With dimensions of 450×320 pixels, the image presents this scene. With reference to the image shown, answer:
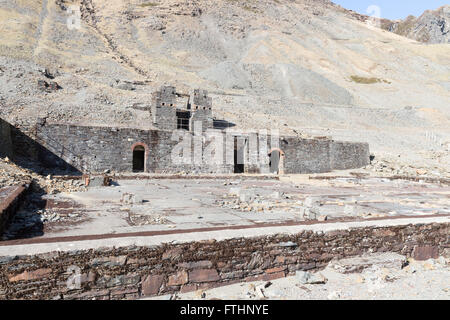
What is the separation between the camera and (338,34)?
76562mm

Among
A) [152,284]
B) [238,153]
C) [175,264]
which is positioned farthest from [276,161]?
[152,284]

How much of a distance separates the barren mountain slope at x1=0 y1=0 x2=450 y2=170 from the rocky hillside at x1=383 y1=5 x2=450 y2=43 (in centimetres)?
6419

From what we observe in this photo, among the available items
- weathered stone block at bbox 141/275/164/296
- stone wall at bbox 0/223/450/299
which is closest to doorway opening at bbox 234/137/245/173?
stone wall at bbox 0/223/450/299

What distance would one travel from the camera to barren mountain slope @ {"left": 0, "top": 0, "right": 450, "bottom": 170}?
27203mm

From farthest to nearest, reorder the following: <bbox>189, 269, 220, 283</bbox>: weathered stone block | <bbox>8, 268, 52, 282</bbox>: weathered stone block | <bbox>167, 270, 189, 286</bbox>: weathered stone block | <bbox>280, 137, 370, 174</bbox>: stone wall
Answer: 1. <bbox>280, 137, 370, 174</bbox>: stone wall
2. <bbox>189, 269, 220, 283</bbox>: weathered stone block
3. <bbox>167, 270, 189, 286</bbox>: weathered stone block
4. <bbox>8, 268, 52, 282</bbox>: weathered stone block

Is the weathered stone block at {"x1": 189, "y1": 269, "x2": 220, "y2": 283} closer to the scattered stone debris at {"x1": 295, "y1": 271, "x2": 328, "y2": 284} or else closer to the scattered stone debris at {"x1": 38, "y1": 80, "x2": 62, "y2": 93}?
the scattered stone debris at {"x1": 295, "y1": 271, "x2": 328, "y2": 284}

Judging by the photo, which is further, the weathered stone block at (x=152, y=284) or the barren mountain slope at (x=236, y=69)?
the barren mountain slope at (x=236, y=69)

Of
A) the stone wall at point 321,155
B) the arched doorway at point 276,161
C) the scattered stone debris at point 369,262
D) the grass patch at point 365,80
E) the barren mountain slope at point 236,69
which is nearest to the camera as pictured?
the scattered stone debris at point 369,262

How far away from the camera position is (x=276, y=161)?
72.9ft

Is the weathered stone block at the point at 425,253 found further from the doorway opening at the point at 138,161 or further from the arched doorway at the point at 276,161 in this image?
the doorway opening at the point at 138,161

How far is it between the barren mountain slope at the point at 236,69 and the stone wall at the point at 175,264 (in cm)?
1557

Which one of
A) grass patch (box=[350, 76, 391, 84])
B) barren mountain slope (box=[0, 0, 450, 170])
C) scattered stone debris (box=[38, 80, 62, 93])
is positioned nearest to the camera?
scattered stone debris (box=[38, 80, 62, 93])

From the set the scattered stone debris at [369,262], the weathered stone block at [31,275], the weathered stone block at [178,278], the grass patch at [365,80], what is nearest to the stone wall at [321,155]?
the scattered stone debris at [369,262]

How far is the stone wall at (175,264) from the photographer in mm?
3609
